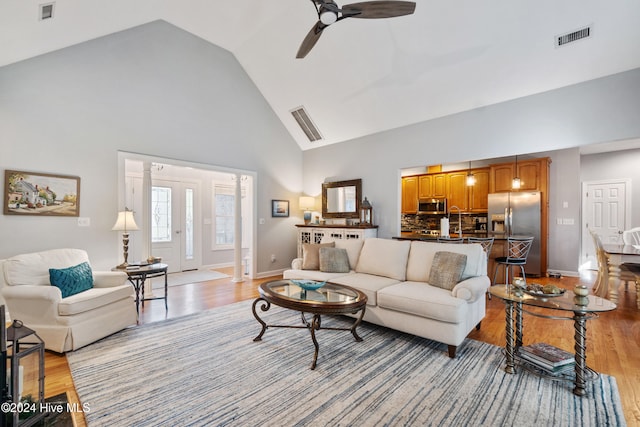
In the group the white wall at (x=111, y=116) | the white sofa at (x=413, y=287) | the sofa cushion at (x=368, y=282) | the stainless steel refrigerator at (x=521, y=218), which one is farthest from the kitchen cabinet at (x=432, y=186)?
the sofa cushion at (x=368, y=282)

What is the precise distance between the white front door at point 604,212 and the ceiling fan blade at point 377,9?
6.56m

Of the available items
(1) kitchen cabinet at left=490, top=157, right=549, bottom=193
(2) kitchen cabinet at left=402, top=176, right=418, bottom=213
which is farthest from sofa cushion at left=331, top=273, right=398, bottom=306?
(2) kitchen cabinet at left=402, top=176, right=418, bottom=213

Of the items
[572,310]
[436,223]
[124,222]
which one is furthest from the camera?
[436,223]

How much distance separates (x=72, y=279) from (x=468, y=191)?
727cm

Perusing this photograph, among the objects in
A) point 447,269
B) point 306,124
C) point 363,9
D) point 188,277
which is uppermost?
point 306,124

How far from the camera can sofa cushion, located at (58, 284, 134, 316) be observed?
266 centimetres

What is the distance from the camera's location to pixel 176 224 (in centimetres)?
670

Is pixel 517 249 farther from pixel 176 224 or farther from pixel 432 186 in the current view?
pixel 176 224

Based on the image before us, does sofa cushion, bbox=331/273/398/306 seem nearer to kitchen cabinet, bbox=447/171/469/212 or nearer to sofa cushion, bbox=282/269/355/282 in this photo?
sofa cushion, bbox=282/269/355/282

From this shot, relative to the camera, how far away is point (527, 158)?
6098 mm

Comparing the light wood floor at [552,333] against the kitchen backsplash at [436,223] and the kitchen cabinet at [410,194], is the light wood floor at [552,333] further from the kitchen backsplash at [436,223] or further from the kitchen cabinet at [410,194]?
the kitchen cabinet at [410,194]

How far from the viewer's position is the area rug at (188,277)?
5402 mm

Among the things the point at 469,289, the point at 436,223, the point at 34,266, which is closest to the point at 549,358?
the point at 469,289

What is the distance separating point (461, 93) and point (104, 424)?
5.20 meters
